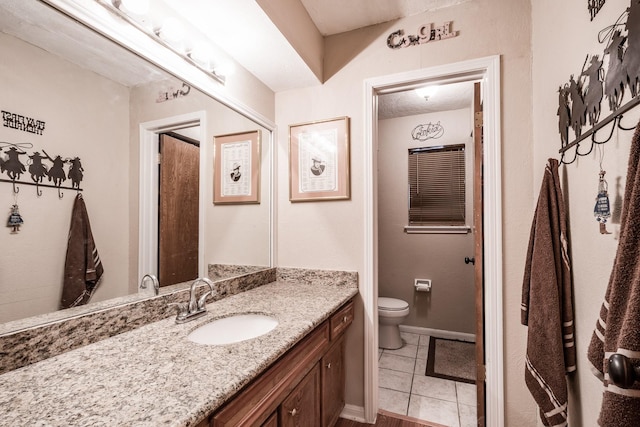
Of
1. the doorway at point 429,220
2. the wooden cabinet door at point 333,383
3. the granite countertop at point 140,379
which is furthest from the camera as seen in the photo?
the doorway at point 429,220

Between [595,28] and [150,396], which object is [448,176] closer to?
[595,28]

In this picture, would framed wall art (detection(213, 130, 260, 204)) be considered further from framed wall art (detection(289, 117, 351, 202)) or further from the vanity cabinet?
the vanity cabinet

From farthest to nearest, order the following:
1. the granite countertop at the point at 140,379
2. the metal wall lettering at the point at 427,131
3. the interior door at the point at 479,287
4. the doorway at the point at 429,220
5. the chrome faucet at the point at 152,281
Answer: the metal wall lettering at the point at 427,131 → the doorway at the point at 429,220 → the interior door at the point at 479,287 → the chrome faucet at the point at 152,281 → the granite countertop at the point at 140,379

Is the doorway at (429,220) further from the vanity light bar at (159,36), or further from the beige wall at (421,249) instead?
the vanity light bar at (159,36)

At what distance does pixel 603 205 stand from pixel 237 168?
1.67 m

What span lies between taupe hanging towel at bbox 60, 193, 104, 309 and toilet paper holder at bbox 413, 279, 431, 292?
286 cm

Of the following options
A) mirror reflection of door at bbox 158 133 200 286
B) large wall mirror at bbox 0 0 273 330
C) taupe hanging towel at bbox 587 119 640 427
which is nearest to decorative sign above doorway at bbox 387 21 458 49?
large wall mirror at bbox 0 0 273 330

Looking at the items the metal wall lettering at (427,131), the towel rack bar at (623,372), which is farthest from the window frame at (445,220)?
the towel rack bar at (623,372)

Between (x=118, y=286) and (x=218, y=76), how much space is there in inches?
44.8

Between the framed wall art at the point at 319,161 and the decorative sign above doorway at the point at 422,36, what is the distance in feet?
1.82

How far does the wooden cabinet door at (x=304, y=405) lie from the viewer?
3.59ft

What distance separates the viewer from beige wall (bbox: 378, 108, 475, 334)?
3.03 m

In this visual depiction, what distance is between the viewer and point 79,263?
38.4 inches

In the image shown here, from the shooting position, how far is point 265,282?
6.35 ft
